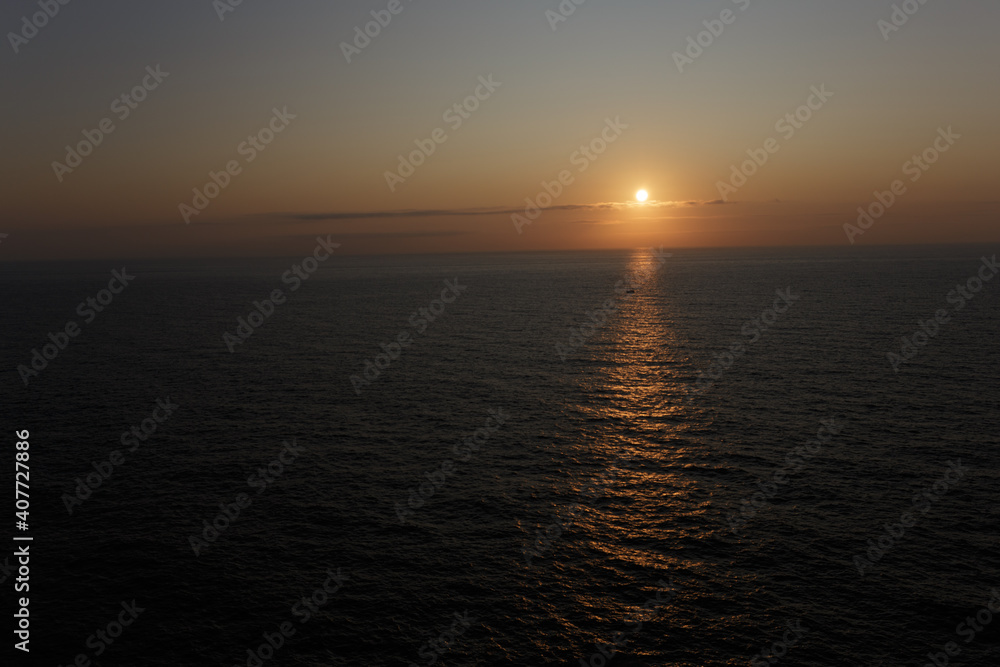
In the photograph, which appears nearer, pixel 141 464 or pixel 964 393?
pixel 141 464

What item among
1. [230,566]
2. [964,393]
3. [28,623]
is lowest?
[28,623]

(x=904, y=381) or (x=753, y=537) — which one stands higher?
(x=904, y=381)

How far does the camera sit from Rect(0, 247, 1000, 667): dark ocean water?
30031mm

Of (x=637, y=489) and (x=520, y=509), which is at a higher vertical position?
(x=637, y=489)

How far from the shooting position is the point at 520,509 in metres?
42.2

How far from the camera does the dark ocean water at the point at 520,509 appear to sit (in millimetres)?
30031

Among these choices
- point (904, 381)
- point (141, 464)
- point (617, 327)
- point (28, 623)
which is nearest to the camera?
point (28, 623)

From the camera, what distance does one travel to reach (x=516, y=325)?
411ft

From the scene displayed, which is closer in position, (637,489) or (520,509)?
(520,509)

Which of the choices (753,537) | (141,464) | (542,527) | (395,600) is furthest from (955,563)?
(141,464)

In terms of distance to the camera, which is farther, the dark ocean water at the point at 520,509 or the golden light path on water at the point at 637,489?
the golden light path on water at the point at 637,489

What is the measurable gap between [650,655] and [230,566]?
23.5 meters

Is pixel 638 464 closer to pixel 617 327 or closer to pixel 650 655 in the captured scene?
pixel 650 655

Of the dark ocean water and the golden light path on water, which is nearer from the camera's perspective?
the dark ocean water
